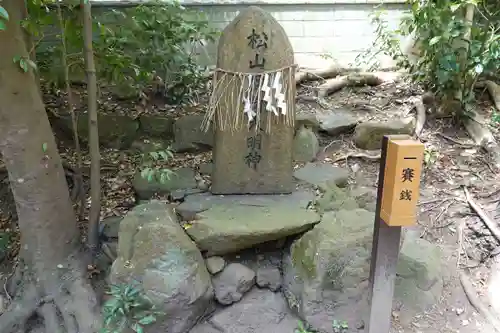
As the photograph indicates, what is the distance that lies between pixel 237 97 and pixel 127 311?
170 cm

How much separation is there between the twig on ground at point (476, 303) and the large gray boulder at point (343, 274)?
206mm

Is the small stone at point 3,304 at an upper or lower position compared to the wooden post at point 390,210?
lower

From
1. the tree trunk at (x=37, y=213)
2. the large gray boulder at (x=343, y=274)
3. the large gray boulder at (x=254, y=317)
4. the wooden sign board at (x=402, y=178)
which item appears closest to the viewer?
the wooden sign board at (x=402, y=178)

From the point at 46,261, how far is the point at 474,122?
164 inches

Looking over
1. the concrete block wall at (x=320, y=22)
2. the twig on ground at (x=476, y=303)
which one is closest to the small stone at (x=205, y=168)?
the concrete block wall at (x=320, y=22)

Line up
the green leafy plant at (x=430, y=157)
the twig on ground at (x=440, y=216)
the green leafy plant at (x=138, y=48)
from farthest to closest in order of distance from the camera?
the green leafy plant at (x=430, y=157) → the twig on ground at (x=440, y=216) → the green leafy plant at (x=138, y=48)

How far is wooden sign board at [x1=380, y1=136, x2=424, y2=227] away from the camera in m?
2.18

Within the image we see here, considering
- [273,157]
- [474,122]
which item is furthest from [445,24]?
[273,157]

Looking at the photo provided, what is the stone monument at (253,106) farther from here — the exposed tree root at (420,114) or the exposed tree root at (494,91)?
the exposed tree root at (494,91)

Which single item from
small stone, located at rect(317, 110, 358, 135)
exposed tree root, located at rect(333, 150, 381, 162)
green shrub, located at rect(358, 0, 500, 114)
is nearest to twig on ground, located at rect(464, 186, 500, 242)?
exposed tree root, located at rect(333, 150, 381, 162)

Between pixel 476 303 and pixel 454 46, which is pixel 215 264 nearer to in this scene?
pixel 476 303

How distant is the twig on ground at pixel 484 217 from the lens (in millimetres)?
3457

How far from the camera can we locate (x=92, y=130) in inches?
131

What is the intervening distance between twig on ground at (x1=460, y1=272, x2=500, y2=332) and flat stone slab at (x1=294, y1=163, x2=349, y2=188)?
124 centimetres
